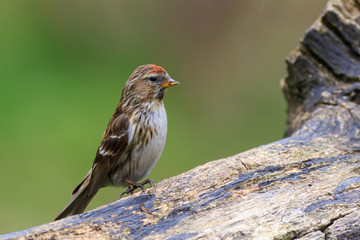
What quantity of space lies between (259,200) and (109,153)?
1314 millimetres

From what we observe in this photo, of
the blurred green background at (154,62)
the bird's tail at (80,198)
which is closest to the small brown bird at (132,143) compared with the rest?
the bird's tail at (80,198)

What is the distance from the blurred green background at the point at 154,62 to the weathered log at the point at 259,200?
3050 millimetres

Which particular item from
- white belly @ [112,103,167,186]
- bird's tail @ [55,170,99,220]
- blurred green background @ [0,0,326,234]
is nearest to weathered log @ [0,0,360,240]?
white belly @ [112,103,167,186]

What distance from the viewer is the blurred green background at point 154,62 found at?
6871 millimetres

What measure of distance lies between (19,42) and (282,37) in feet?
12.7

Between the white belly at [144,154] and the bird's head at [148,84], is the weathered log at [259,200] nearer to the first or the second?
the white belly at [144,154]

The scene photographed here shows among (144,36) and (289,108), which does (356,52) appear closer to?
(289,108)

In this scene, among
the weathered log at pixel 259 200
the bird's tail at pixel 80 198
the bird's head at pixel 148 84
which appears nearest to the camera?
the weathered log at pixel 259 200

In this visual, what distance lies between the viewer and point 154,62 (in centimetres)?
782

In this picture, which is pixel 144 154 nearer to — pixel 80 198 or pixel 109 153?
pixel 109 153

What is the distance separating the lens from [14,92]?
722 cm

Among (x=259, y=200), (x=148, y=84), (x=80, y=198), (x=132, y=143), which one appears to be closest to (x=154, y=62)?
(x=148, y=84)

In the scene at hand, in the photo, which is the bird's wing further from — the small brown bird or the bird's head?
the bird's head

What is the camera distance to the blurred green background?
6.87 metres
